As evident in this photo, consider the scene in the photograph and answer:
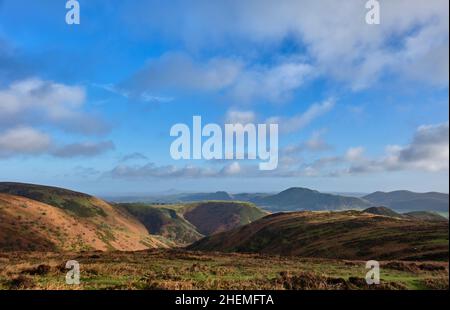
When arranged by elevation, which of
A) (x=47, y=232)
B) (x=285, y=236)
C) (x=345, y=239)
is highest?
(x=345, y=239)

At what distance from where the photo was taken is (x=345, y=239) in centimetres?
6594

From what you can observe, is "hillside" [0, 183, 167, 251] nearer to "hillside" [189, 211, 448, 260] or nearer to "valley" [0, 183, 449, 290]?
"valley" [0, 183, 449, 290]

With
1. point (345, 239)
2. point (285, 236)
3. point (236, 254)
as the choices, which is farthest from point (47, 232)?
point (345, 239)

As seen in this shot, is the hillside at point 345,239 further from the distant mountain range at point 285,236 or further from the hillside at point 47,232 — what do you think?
the hillside at point 47,232

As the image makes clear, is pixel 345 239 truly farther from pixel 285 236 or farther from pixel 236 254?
pixel 236 254

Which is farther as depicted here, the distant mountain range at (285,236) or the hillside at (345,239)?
the distant mountain range at (285,236)

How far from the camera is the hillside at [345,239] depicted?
51281 millimetres

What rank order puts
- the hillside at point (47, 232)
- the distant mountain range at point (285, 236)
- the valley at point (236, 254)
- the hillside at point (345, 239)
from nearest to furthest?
1. the valley at point (236, 254)
2. the hillside at point (345, 239)
3. the distant mountain range at point (285, 236)
4. the hillside at point (47, 232)

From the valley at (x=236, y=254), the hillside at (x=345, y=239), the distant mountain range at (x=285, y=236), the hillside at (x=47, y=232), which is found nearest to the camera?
the valley at (x=236, y=254)

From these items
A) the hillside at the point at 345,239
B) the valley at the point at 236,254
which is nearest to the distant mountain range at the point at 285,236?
the hillside at the point at 345,239

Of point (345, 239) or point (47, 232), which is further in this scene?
point (47, 232)

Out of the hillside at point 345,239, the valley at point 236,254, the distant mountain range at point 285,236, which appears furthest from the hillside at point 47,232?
the hillside at point 345,239

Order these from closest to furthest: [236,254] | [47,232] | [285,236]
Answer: [236,254] → [285,236] → [47,232]
